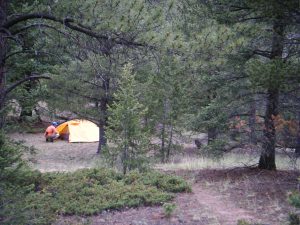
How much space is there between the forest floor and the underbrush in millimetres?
220

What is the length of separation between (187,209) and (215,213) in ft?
1.86

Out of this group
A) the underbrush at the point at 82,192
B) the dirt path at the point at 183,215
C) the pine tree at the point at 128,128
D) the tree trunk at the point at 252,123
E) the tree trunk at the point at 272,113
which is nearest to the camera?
the underbrush at the point at 82,192

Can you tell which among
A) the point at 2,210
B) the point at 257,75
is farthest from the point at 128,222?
the point at 257,75

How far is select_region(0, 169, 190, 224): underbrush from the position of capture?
6716 millimetres

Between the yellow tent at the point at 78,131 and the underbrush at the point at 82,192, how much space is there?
1718 centimetres

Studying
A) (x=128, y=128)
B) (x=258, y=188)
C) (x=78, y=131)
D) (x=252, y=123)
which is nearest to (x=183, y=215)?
(x=258, y=188)

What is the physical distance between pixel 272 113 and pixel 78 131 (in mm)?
18749

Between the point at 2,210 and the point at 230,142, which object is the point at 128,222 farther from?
the point at 230,142

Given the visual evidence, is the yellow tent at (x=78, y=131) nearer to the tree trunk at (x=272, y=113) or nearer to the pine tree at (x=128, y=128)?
the pine tree at (x=128, y=128)

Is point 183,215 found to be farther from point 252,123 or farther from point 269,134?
point 252,123

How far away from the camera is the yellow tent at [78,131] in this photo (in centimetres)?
2750

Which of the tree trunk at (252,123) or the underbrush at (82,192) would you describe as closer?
the underbrush at (82,192)

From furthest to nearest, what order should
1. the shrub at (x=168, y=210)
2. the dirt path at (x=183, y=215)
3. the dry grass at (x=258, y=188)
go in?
the dry grass at (x=258, y=188), the shrub at (x=168, y=210), the dirt path at (x=183, y=215)

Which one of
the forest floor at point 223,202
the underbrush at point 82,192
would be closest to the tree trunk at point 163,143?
the forest floor at point 223,202
